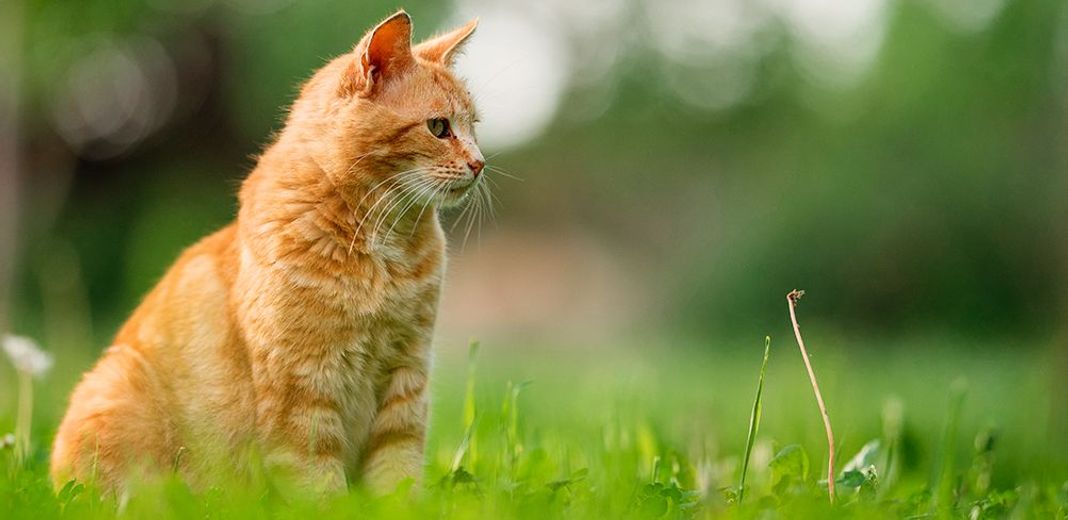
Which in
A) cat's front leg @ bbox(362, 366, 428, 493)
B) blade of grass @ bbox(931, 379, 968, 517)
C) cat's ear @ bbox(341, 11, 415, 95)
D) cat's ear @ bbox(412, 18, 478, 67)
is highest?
cat's ear @ bbox(412, 18, 478, 67)

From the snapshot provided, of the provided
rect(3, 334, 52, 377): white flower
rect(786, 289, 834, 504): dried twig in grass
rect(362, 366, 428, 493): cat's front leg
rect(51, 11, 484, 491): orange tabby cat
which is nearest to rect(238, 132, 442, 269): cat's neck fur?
rect(51, 11, 484, 491): orange tabby cat

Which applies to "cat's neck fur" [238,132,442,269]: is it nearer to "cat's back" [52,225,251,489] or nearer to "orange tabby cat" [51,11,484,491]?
"orange tabby cat" [51,11,484,491]

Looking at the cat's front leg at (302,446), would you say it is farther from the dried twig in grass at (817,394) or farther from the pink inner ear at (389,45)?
the dried twig in grass at (817,394)

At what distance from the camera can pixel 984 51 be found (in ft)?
30.2

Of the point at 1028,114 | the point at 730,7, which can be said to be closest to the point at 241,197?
the point at 1028,114

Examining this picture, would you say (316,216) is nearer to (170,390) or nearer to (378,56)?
(378,56)

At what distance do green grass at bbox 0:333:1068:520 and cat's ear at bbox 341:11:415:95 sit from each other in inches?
29.2

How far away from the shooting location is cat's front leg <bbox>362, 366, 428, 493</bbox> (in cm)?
244

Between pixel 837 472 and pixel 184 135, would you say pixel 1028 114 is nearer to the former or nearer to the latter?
pixel 837 472

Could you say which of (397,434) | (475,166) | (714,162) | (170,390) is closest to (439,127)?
(475,166)

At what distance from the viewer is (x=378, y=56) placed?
2.54 metres

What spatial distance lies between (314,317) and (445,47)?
92 cm

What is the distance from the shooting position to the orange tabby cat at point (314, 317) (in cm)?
233

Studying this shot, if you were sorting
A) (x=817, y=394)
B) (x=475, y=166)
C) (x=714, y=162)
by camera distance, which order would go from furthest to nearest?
1. (x=714, y=162)
2. (x=475, y=166)
3. (x=817, y=394)
